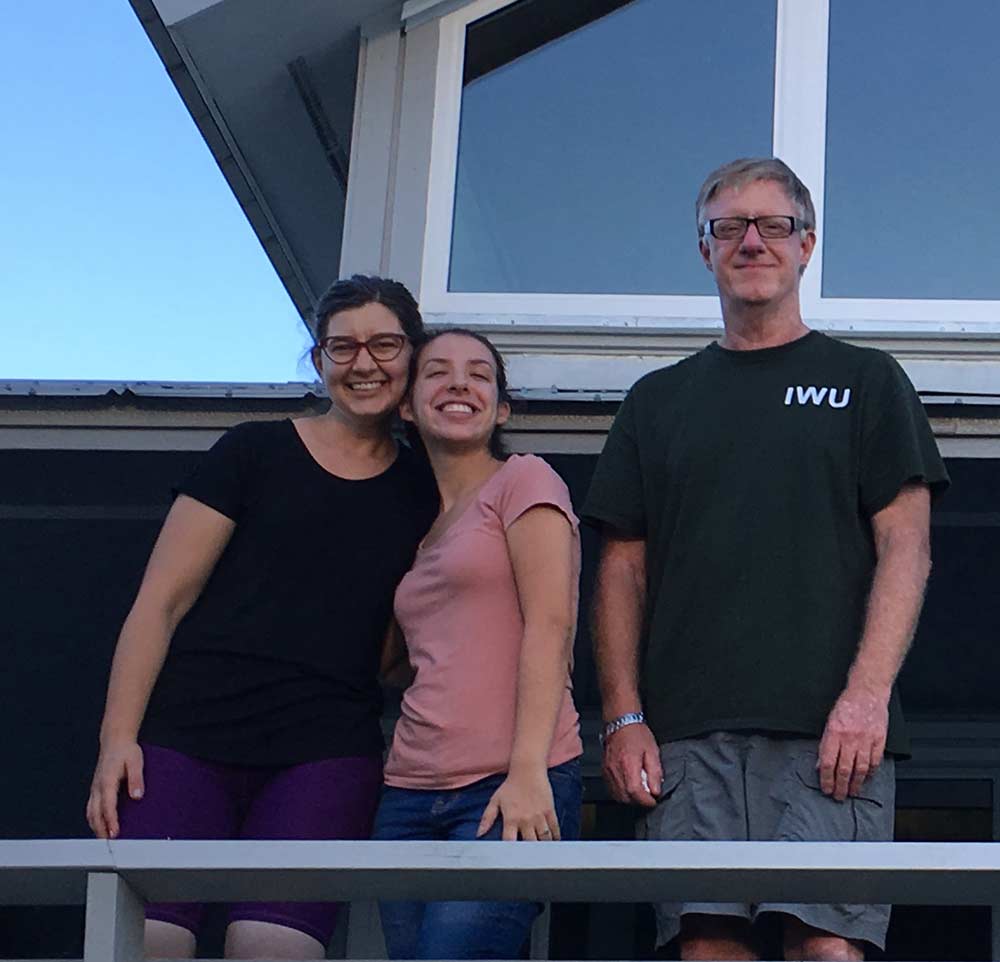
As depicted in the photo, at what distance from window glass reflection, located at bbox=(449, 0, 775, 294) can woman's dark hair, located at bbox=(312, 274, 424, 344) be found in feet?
5.32

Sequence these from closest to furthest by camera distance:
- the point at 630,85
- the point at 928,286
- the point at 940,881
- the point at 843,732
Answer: the point at 940,881, the point at 843,732, the point at 928,286, the point at 630,85

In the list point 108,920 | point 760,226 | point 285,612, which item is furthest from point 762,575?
point 108,920

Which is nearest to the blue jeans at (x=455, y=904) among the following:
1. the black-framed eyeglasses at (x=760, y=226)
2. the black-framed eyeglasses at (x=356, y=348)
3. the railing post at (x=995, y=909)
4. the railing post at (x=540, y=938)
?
the black-framed eyeglasses at (x=356, y=348)

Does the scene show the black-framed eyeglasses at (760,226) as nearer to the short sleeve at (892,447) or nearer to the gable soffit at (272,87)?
the short sleeve at (892,447)

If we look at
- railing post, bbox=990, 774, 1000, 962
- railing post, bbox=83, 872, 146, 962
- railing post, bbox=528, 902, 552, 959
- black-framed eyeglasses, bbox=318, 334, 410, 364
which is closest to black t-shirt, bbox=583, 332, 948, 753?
black-framed eyeglasses, bbox=318, 334, 410, 364

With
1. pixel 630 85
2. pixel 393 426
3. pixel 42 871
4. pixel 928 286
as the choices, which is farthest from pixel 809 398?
pixel 630 85

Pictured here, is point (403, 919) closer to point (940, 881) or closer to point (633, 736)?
point (633, 736)

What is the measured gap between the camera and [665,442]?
3.60 m

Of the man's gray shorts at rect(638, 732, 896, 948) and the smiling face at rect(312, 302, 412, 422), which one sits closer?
the man's gray shorts at rect(638, 732, 896, 948)

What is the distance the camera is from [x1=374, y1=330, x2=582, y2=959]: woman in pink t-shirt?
3.26 m

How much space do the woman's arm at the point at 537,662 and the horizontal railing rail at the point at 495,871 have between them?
19 centimetres

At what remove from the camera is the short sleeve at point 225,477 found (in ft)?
12.0

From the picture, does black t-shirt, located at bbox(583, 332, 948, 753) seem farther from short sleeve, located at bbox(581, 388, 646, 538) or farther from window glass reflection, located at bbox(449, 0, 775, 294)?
window glass reflection, located at bbox(449, 0, 775, 294)

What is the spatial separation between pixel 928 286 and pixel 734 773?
8.33 feet
